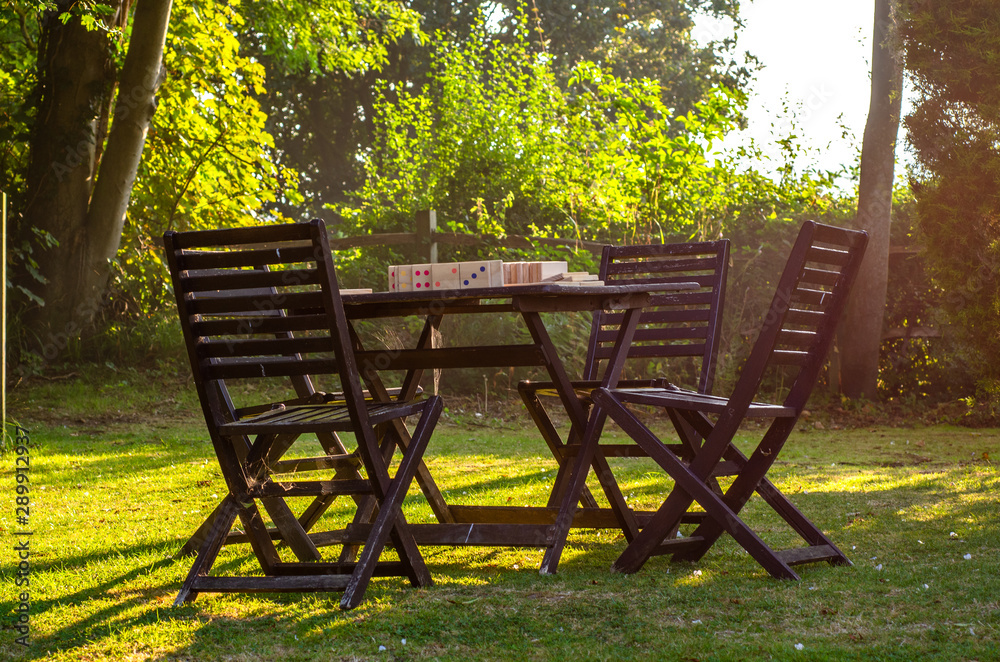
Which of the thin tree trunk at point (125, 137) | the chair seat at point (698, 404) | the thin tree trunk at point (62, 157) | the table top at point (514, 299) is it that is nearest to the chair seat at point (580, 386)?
the table top at point (514, 299)

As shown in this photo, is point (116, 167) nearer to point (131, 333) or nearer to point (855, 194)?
point (131, 333)

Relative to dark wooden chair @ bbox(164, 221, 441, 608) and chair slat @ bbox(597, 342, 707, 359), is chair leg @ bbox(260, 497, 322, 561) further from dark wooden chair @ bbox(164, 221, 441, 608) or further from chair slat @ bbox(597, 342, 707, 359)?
chair slat @ bbox(597, 342, 707, 359)

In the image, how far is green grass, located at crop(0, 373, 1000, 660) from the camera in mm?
→ 2508

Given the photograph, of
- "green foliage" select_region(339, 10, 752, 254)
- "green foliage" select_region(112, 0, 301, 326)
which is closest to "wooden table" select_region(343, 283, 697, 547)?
"green foliage" select_region(339, 10, 752, 254)

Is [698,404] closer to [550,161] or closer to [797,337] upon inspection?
[797,337]

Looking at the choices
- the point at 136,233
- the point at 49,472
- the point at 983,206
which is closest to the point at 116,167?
the point at 136,233

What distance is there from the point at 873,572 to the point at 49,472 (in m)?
4.93

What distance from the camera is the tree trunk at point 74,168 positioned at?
965 centimetres

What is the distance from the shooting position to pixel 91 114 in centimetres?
979

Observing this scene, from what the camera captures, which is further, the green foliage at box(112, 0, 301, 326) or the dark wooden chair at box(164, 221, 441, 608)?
the green foliage at box(112, 0, 301, 326)

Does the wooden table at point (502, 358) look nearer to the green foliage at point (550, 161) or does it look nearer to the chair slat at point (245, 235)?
the chair slat at point (245, 235)

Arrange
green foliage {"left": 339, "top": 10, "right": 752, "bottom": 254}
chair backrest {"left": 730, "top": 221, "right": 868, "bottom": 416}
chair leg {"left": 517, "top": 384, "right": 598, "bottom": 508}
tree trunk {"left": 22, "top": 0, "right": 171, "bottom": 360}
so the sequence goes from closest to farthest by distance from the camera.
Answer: chair backrest {"left": 730, "top": 221, "right": 868, "bottom": 416} → chair leg {"left": 517, "top": 384, "right": 598, "bottom": 508} → tree trunk {"left": 22, "top": 0, "right": 171, "bottom": 360} → green foliage {"left": 339, "top": 10, "right": 752, "bottom": 254}

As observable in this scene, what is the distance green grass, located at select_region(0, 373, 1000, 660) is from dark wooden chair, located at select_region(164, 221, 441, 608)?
10 cm

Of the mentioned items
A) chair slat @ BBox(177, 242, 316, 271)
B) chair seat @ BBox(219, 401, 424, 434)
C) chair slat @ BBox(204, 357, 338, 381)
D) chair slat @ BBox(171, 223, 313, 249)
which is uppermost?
chair slat @ BBox(171, 223, 313, 249)
